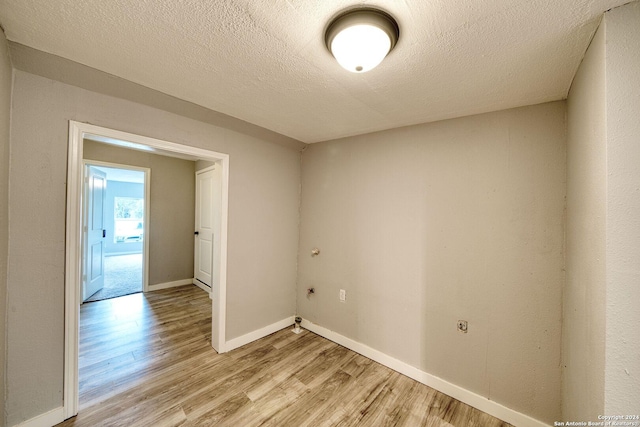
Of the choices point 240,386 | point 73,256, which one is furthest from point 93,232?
point 240,386

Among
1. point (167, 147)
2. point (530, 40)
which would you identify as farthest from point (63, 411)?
point (530, 40)

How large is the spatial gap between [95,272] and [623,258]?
5.60 metres

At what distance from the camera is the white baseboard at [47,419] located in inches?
56.5

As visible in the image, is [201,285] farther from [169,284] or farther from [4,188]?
[4,188]

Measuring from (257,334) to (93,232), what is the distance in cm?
316

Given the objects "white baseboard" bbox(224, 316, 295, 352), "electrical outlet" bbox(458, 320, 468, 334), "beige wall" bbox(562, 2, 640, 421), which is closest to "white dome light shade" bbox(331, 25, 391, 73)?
"beige wall" bbox(562, 2, 640, 421)

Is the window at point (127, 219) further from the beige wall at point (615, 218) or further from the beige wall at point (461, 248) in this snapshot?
the beige wall at point (615, 218)

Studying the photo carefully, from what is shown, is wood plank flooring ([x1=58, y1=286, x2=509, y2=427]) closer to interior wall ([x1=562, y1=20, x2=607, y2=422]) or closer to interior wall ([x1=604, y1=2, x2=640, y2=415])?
interior wall ([x1=562, y1=20, x2=607, y2=422])

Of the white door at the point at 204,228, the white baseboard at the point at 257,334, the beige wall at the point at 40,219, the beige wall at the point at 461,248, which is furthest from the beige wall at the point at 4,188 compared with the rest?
the white door at the point at 204,228

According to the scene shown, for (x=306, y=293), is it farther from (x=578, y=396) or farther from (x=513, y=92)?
(x=513, y=92)

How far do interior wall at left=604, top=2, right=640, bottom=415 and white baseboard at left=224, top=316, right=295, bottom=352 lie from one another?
8.42ft

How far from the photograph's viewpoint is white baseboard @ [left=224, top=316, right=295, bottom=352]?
7.92 ft

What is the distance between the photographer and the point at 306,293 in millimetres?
2965

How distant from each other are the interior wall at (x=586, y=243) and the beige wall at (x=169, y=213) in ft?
16.5
